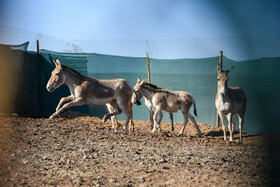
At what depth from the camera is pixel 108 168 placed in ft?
7.90

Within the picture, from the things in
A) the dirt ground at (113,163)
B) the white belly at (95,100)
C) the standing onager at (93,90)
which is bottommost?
the dirt ground at (113,163)

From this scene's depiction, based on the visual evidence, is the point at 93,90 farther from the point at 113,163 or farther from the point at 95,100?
the point at 113,163

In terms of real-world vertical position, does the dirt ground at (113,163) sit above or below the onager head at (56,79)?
below

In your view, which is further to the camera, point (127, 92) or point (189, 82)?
point (189, 82)

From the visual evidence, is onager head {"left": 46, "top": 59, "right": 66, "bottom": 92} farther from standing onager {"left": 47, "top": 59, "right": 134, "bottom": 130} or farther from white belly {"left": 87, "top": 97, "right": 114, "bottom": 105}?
white belly {"left": 87, "top": 97, "right": 114, "bottom": 105}

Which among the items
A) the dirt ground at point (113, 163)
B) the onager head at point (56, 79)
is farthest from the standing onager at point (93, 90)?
the dirt ground at point (113, 163)

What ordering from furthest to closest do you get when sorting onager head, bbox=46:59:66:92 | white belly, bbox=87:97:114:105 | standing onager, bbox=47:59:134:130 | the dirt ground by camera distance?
white belly, bbox=87:97:114:105 < standing onager, bbox=47:59:134:130 < onager head, bbox=46:59:66:92 < the dirt ground

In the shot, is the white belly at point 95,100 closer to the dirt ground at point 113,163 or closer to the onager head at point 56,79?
the onager head at point 56,79

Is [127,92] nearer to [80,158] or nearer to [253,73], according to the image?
[80,158]

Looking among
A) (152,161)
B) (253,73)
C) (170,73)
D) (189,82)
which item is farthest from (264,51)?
(170,73)

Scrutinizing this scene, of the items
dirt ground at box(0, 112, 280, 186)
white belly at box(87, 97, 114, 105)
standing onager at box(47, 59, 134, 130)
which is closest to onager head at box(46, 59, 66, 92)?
standing onager at box(47, 59, 134, 130)

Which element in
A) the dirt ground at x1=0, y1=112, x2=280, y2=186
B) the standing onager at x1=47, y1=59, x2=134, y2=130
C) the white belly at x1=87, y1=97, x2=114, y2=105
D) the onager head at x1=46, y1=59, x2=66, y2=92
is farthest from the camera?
the white belly at x1=87, y1=97, x2=114, y2=105

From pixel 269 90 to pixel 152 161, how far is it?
226 cm

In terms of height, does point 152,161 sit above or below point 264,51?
below
